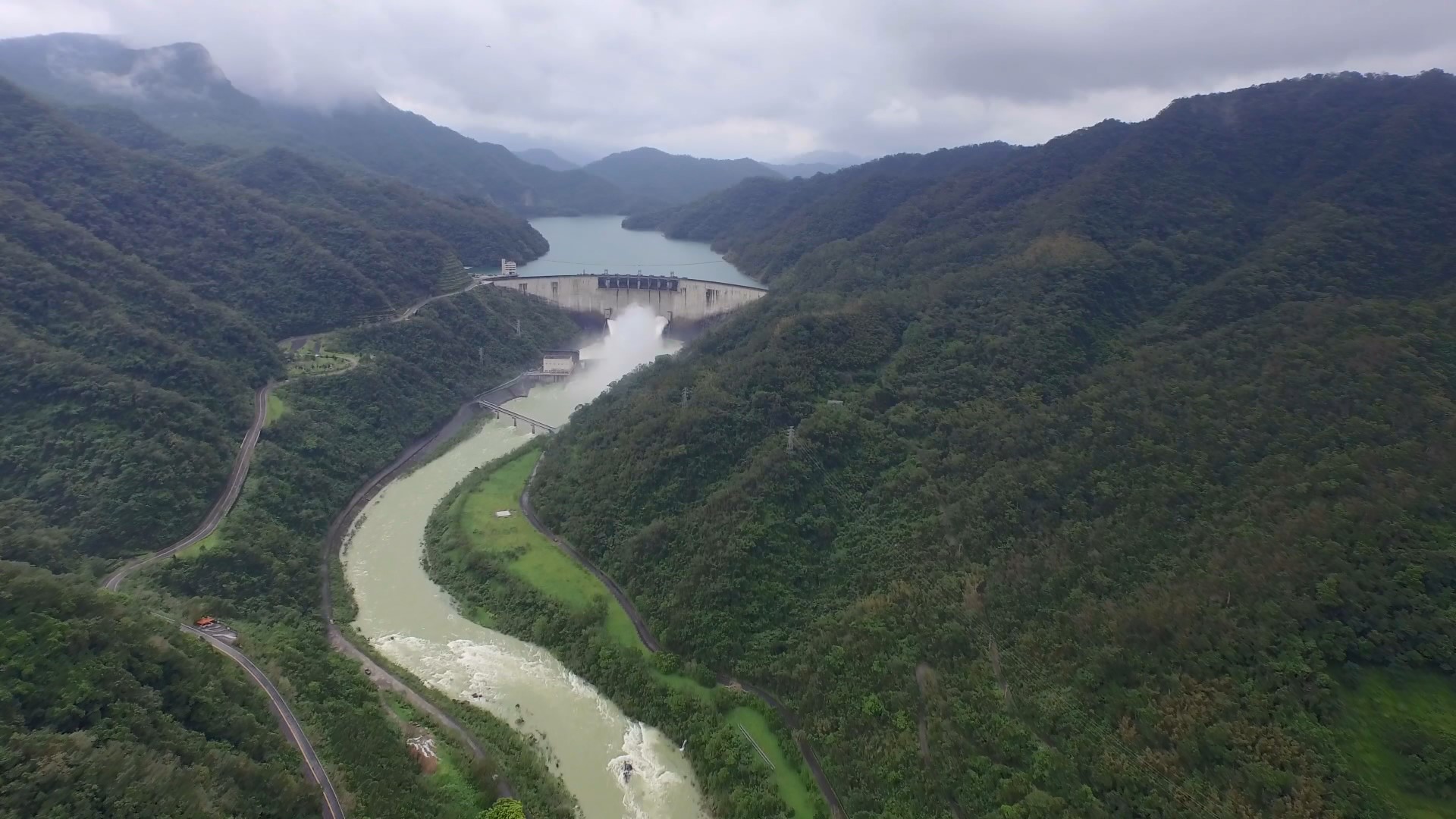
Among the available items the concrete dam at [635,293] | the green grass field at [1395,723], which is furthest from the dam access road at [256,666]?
the concrete dam at [635,293]

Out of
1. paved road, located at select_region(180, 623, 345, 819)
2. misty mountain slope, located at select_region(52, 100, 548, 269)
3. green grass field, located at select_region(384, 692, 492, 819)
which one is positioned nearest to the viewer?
paved road, located at select_region(180, 623, 345, 819)

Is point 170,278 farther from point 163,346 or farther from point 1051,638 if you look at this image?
point 1051,638

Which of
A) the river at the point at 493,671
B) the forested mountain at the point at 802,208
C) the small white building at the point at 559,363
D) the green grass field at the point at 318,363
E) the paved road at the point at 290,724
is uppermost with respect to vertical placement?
the forested mountain at the point at 802,208

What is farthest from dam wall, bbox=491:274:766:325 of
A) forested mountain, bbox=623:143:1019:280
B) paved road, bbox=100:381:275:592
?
paved road, bbox=100:381:275:592

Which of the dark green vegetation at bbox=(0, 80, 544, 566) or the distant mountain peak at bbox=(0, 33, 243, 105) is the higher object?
the distant mountain peak at bbox=(0, 33, 243, 105)

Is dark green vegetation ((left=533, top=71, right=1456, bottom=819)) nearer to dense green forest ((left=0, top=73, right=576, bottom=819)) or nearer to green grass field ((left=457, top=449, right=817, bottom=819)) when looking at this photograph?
green grass field ((left=457, top=449, right=817, bottom=819))

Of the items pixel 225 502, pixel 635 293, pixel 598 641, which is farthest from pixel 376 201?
pixel 598 641

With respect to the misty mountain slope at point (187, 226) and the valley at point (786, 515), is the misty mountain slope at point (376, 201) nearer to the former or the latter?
the misty mountain slope at point (187, 226)
